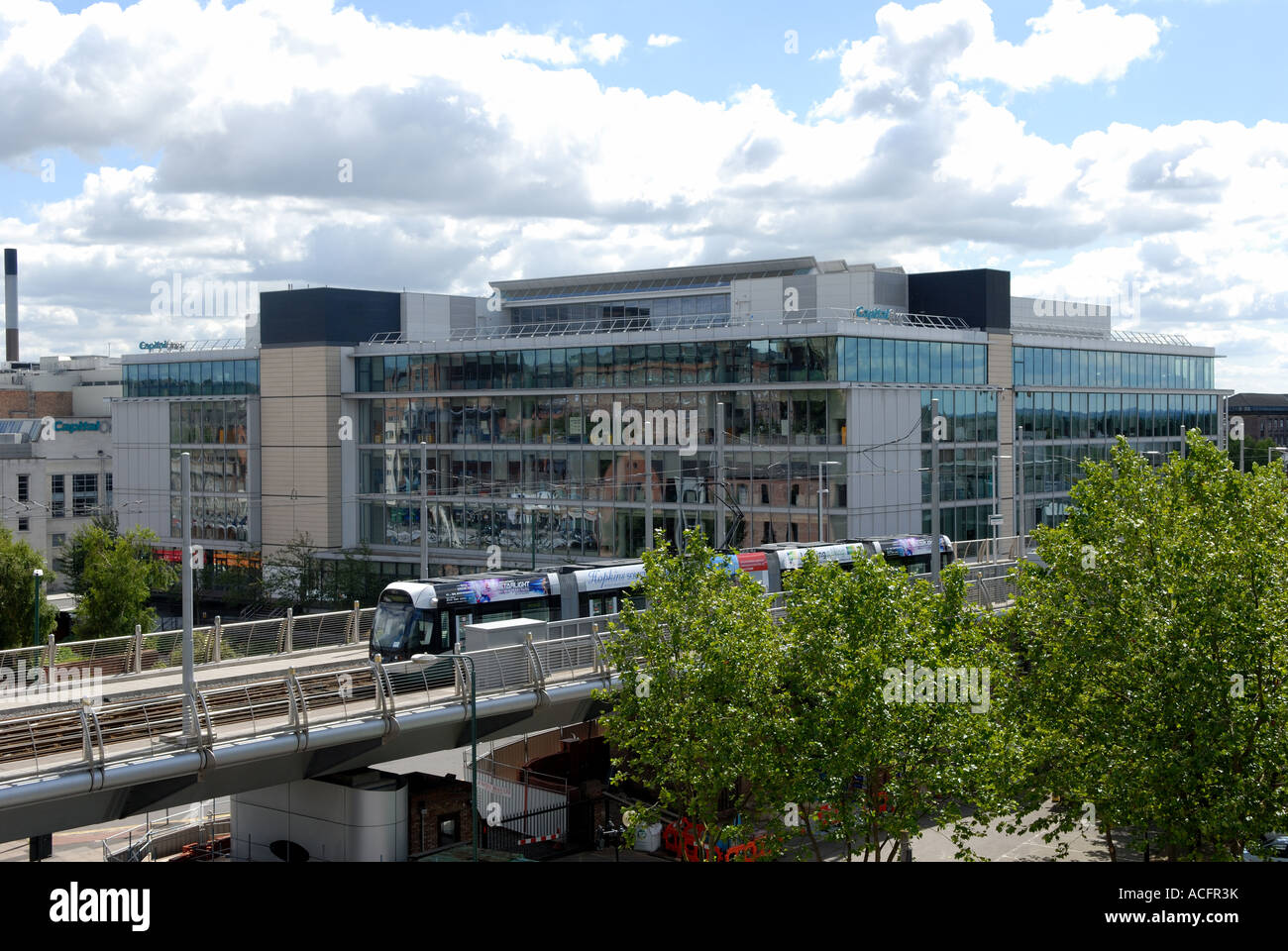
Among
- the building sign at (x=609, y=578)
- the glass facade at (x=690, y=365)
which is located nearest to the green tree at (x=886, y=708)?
the building sign at (x=609, y=578)

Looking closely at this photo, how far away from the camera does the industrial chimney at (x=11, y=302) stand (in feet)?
370

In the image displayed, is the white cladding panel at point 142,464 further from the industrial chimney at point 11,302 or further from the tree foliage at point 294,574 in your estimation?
the industrial chimney at point 11,302

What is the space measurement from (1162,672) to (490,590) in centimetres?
1527

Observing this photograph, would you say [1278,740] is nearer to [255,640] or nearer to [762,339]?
[255,640]

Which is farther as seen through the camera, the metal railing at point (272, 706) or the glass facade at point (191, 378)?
the glass facade at point (191, 378)

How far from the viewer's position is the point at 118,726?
2073 cm

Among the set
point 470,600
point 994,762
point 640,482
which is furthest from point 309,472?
point 994,762

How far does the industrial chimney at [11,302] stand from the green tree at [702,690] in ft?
347

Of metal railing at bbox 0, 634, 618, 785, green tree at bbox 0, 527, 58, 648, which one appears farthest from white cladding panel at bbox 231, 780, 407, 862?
green tree at bbox 0, 527, 58, 648

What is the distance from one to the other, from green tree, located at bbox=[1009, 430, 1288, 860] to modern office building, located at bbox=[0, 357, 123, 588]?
182 feet

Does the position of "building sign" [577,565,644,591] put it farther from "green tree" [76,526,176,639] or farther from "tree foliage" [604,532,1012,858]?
"green tree" [76,526,176,639]

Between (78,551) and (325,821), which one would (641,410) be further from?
(325,821)

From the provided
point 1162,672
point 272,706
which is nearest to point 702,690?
point 1162,672
